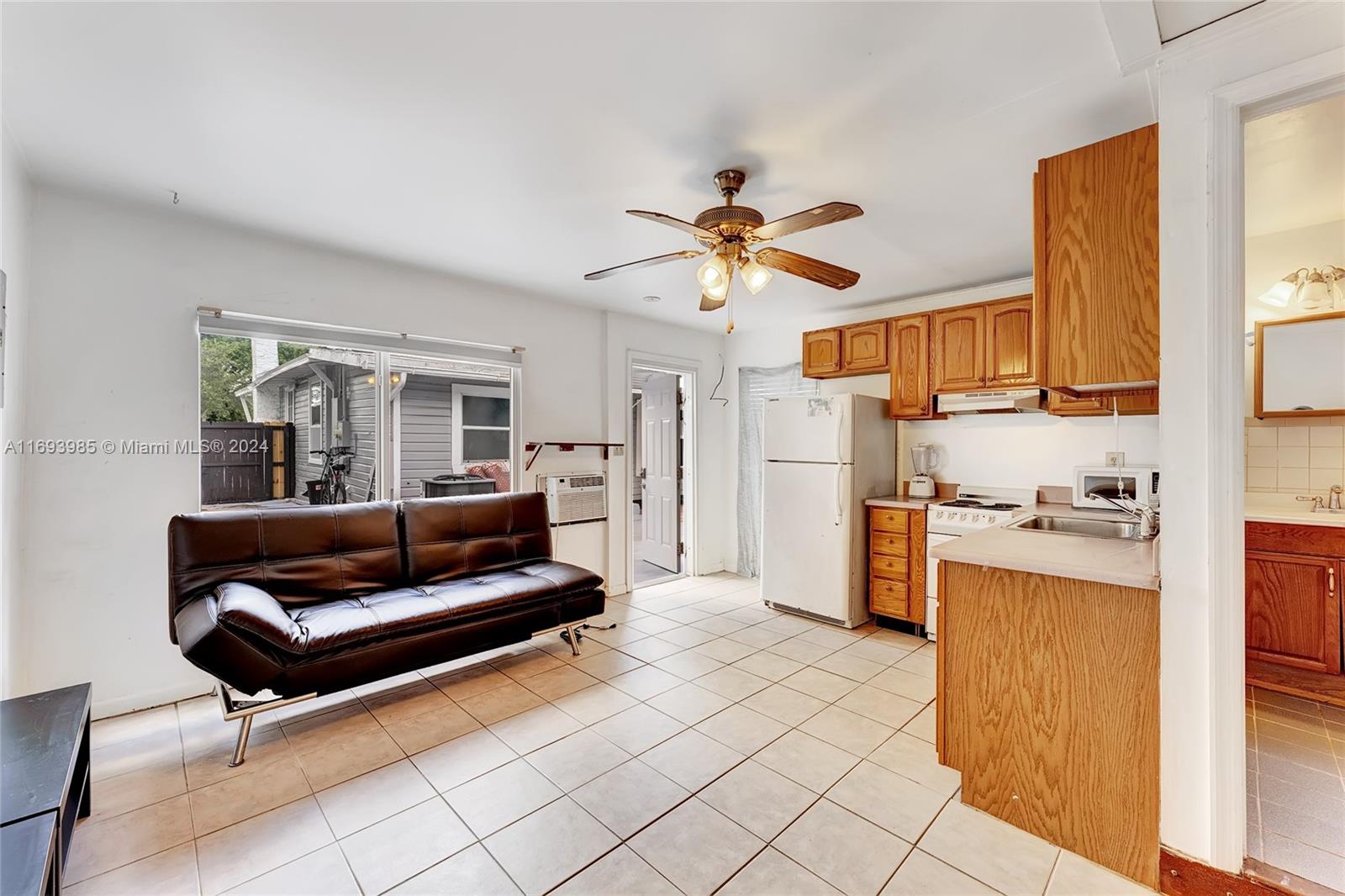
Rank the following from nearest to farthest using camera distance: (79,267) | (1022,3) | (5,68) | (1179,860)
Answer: (1022,3)
(1179,860)
(5,68)
(79,267)

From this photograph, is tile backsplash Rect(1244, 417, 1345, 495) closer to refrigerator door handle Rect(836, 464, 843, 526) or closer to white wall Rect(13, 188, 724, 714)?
refrigerator door handle Rect(836, 464, 843, 526)

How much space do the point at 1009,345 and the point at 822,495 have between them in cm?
154

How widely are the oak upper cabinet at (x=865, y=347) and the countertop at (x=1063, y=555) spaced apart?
2099 mm

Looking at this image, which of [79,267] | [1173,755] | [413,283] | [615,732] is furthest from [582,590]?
[79,267]

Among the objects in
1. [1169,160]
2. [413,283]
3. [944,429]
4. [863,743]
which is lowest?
[863,743]

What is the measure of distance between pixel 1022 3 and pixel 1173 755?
6.87 feet

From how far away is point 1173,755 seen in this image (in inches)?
62.5

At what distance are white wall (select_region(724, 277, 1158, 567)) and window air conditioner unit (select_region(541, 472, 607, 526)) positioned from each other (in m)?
2.12

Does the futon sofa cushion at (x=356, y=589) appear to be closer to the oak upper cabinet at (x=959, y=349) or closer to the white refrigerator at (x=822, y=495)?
the white refrigerator at (x=822, y=495)

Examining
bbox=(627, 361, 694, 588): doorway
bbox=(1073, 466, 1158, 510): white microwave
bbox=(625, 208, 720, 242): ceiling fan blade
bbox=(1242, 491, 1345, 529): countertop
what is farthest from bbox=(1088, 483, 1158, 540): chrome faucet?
bbox=(627, 361, 694, 588): doorway

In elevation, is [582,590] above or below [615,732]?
above

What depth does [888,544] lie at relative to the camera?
3.96 meters

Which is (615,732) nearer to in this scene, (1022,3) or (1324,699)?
(1022,3)

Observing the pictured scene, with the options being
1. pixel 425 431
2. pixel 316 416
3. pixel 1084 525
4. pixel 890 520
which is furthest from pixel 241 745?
pixel 1084 525
